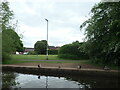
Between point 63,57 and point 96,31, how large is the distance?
11.9 m

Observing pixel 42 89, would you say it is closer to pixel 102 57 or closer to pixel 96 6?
pixel 102 57

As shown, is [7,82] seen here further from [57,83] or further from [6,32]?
[6,32]

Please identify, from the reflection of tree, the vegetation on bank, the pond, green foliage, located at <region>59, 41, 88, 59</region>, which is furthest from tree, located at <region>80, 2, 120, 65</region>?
the reflection of tree

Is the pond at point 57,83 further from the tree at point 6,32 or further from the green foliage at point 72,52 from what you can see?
the green foliage at point 72,52

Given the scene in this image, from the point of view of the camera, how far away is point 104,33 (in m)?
21.8

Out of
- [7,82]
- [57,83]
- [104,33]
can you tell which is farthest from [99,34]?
[7,82]

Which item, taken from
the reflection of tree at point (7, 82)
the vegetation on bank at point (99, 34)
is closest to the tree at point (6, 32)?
the vegetation on bank at point (99, 34)

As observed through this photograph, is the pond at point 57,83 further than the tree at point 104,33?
No

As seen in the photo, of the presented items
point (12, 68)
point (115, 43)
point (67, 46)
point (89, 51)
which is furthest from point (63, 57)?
point (115, 43)

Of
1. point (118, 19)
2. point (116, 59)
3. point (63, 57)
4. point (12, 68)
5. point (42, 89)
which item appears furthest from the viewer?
point (63, 57)

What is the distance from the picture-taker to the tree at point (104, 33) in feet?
64.2

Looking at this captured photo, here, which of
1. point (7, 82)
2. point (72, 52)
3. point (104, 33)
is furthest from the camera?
point (72, 52)

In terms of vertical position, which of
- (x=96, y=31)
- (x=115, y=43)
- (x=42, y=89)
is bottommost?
(x=42, y=89)

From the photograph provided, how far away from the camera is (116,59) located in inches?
821
